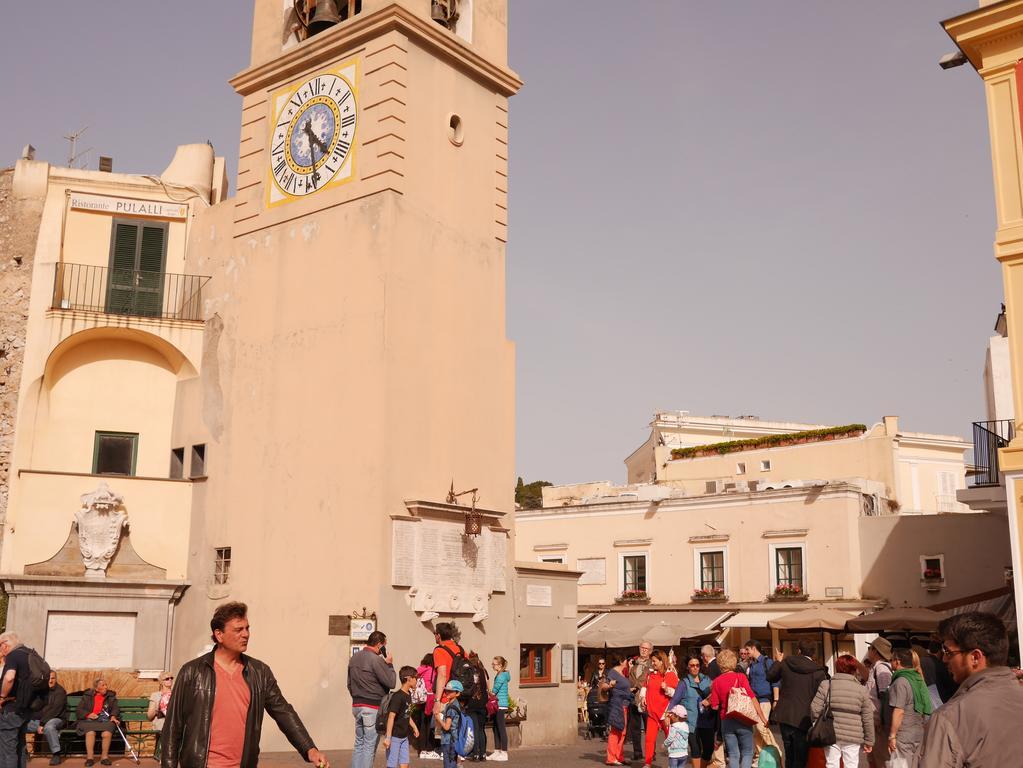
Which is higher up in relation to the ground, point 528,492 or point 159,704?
point 528,492

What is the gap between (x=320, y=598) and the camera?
18703mm

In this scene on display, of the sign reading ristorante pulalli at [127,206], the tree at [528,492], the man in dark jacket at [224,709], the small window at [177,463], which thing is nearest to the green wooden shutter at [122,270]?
the sign reading ristorante pulalli at [127,206]

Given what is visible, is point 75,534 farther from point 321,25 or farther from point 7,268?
point 321,25

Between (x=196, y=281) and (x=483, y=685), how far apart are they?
1157 centimetres

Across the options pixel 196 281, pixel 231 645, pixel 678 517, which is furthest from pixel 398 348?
pixel 678 517

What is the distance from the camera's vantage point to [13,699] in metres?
10.7

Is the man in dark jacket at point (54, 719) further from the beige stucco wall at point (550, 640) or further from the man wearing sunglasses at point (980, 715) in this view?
the man wearing sunglasses at point (980, 715)

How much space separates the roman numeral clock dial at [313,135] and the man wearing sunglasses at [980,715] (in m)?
16.9

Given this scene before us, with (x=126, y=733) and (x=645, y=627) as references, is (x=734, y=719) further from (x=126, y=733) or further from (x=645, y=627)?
(x=645, y=627)

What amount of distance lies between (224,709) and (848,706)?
7045 millimetres

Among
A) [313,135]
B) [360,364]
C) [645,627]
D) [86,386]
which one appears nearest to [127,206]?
[86,386]

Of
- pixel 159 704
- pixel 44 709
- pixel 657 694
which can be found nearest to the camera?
pixel 44 709

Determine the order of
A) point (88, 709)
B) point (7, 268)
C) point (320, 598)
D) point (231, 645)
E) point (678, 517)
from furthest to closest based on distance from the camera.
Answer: point (678, 517)
point (7, 268)
point (320, 598)
point (88, 709)
point (231, 645)

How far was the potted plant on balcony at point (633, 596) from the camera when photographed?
118ft
